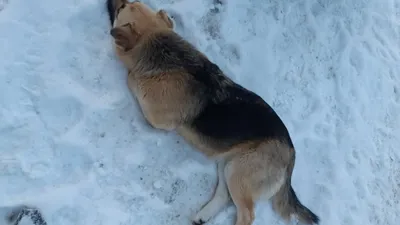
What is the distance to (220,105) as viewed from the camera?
4.55 metres

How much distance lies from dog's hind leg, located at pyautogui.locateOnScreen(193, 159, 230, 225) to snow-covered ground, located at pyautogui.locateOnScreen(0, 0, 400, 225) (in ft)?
0.28

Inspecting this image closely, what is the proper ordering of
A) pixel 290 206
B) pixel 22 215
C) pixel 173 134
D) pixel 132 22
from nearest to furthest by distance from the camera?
pixel 22 215
pixel 132 22
pixel 290 206
pixel 173 134

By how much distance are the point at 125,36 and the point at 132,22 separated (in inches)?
6.3

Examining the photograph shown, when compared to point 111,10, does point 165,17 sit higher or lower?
higher

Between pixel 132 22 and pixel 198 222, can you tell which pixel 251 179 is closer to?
pixel 198 222

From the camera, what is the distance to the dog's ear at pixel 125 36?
4.55 meters

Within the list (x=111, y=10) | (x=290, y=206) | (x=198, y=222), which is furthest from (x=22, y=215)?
(x=290, y=206)

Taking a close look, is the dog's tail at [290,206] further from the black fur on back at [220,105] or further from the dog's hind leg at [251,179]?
the black fur on back at [220,105]

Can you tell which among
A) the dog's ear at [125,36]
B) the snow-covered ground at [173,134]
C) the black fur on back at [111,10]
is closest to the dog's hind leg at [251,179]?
the snow-covered ground at [173,134]

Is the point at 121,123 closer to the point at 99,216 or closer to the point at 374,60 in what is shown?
the point at 99,216

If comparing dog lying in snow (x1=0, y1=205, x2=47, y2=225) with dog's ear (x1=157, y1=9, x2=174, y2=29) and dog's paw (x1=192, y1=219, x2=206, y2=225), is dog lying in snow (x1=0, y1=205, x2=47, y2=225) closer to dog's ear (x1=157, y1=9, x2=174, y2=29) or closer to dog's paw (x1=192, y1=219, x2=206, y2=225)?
dog's paw (x1=192, y1=219, x2=206, y2=225)

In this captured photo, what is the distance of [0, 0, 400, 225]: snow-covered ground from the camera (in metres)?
4.29

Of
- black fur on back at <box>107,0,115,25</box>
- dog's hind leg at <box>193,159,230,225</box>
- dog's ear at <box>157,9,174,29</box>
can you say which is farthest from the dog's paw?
black fur on back at <box>107,0,115,25</box>

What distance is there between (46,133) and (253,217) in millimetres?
2056
